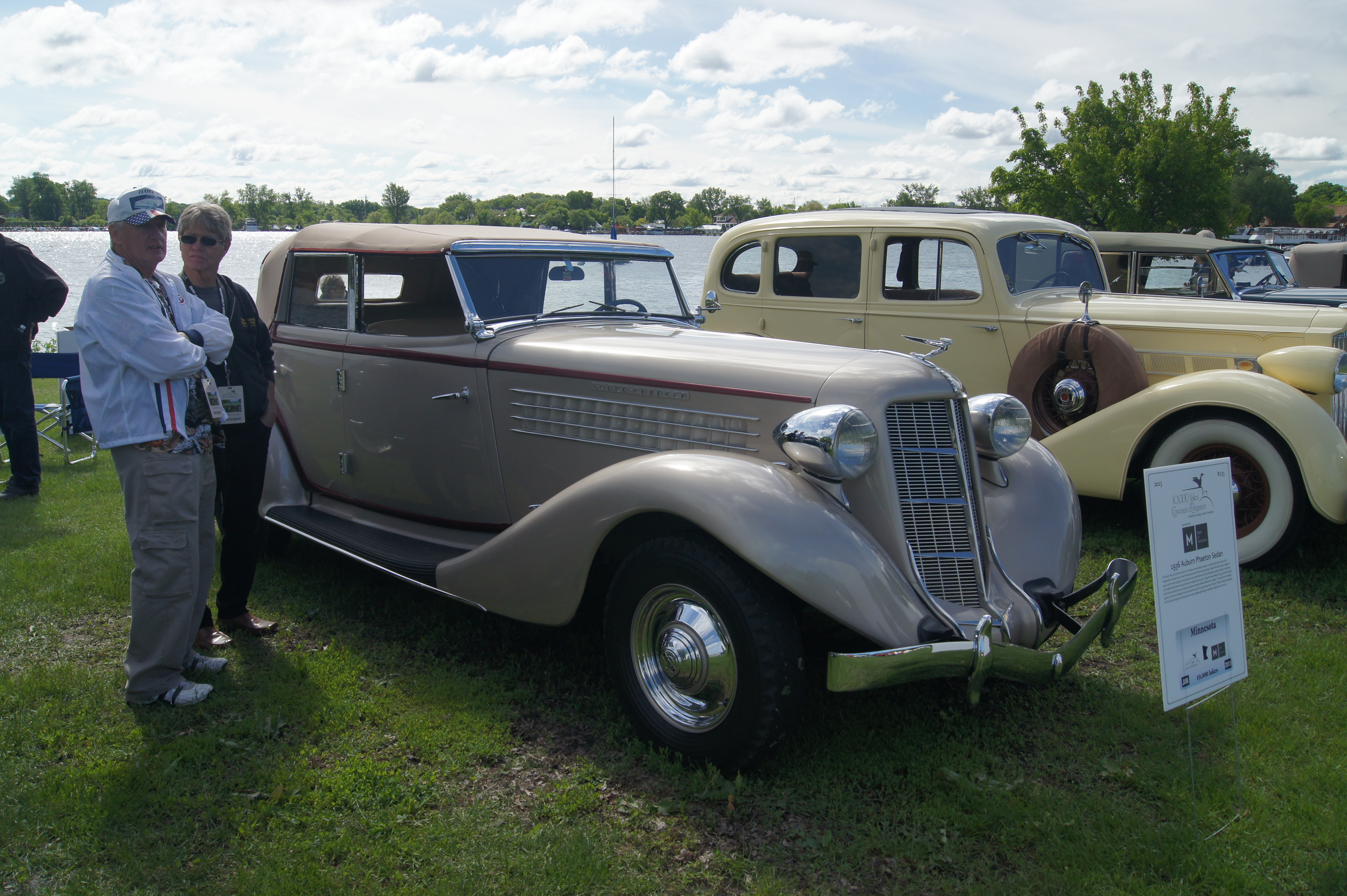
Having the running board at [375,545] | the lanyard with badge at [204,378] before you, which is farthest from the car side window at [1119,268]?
the lanyard with badge at [204,378]

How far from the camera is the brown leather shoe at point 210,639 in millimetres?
3975

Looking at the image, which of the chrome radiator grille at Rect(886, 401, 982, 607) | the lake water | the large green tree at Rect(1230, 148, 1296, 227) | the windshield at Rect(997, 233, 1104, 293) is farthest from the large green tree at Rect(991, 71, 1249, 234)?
the large green tree at Rect(1230, 148, 1296, 227)

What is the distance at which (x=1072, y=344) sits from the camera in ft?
18.7

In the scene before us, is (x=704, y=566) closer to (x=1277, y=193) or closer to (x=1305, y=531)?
(x=1305, y=531)

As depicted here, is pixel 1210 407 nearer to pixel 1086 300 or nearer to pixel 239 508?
pixel 1086 300

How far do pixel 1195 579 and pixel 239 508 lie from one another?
3898mm

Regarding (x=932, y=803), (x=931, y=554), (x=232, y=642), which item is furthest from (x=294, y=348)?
(x=932, y=803)

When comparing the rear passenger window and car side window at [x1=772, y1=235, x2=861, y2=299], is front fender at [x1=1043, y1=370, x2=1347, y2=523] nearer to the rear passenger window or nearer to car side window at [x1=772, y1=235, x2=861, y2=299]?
car side window at [x1=772, y1=235, x2=861, y2=299]

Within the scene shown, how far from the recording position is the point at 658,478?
294 centimetres

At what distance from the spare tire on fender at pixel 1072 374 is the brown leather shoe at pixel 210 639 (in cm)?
476

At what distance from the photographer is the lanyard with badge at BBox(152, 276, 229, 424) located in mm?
3318

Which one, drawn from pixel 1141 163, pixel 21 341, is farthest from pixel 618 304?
pixel 1141 163

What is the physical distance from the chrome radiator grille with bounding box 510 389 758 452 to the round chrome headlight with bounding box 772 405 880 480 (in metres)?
0.38

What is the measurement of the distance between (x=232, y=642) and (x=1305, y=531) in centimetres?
568
